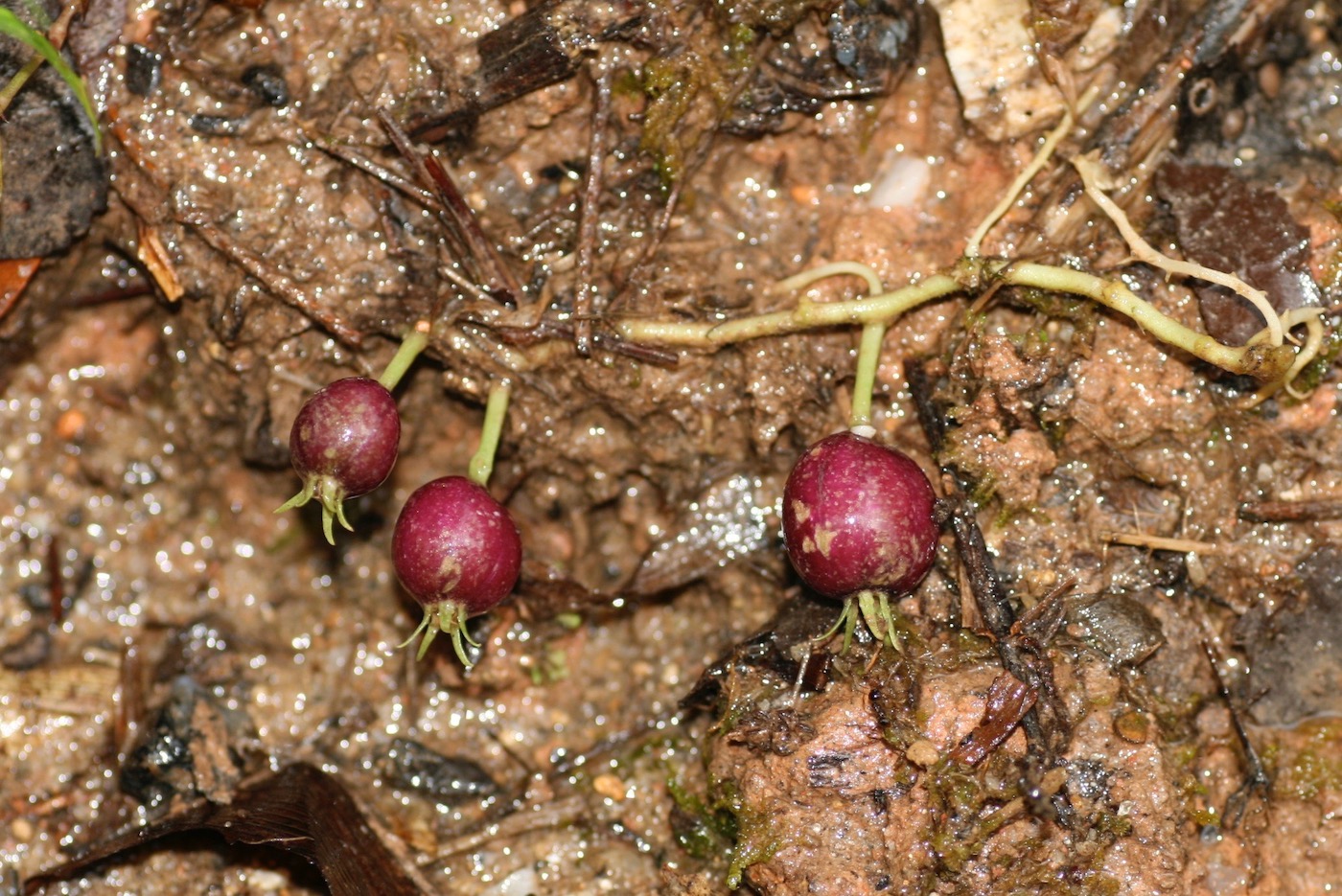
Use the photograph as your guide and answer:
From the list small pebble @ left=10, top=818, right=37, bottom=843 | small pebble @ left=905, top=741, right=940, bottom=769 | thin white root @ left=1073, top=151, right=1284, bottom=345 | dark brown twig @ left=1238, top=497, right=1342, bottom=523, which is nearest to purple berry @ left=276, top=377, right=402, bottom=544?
small pebble @ left=10, top=818, right=37, bottom=843

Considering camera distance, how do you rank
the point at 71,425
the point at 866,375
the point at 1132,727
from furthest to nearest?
the point at 71,425
the point at 866,375
the point at 1132,727

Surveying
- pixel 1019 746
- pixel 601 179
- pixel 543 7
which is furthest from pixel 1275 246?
pixel 543 7

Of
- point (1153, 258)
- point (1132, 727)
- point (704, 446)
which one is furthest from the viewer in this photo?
point (704, 446)

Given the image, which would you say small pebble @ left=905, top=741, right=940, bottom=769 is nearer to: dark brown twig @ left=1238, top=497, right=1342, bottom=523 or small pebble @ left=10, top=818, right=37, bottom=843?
dark brown twig @ left=1238, top=497, right=1342, bottom=523

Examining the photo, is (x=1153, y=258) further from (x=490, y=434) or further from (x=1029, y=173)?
(x=490, y=434)

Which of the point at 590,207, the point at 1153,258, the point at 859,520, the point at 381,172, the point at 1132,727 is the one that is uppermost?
the point at 381,172

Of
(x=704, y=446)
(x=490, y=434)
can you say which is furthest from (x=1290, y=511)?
(x=490, y=434)
